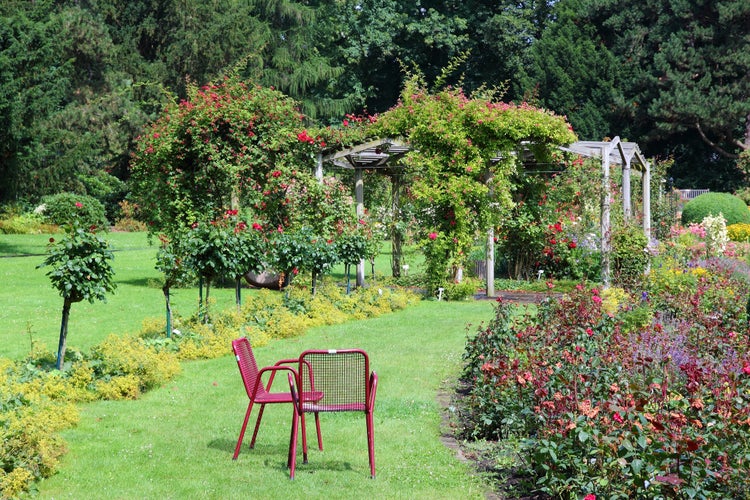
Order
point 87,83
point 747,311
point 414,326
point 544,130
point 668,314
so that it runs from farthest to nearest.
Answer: point 87,83
point 544,130
point 414,326
point 668,314
point 747,311

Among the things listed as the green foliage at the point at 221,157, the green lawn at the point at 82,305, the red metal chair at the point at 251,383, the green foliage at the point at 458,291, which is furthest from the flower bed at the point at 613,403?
the green foliage at the point at 221,157

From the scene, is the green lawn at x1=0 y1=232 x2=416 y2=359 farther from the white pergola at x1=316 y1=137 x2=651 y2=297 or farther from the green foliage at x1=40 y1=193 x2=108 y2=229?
the green foliage at x1=40 y1=193 x2=108 y2=229

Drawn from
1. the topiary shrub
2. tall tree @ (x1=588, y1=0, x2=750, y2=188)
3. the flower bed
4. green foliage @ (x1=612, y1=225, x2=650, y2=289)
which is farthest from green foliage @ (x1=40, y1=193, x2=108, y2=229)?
tall tree @ (x1=588, y1=0, x2=750, y2=188)

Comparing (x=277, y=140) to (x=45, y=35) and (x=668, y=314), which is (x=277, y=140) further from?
(x=45, y=35)

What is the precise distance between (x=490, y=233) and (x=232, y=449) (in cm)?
946

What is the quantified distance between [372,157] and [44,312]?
6492 mm

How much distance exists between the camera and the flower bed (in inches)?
154

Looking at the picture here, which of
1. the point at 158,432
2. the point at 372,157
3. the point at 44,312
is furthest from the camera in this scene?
the point at 372,157

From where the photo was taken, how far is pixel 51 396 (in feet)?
21.3

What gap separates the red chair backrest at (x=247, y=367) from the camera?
522 cm

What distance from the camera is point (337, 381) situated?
16.4 feet

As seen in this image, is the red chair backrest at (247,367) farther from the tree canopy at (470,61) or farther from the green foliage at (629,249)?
the tree canopy at (470,61)

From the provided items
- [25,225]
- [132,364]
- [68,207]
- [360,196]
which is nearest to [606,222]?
[360,196]

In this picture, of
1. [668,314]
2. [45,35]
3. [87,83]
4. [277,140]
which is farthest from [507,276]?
[87,83]
